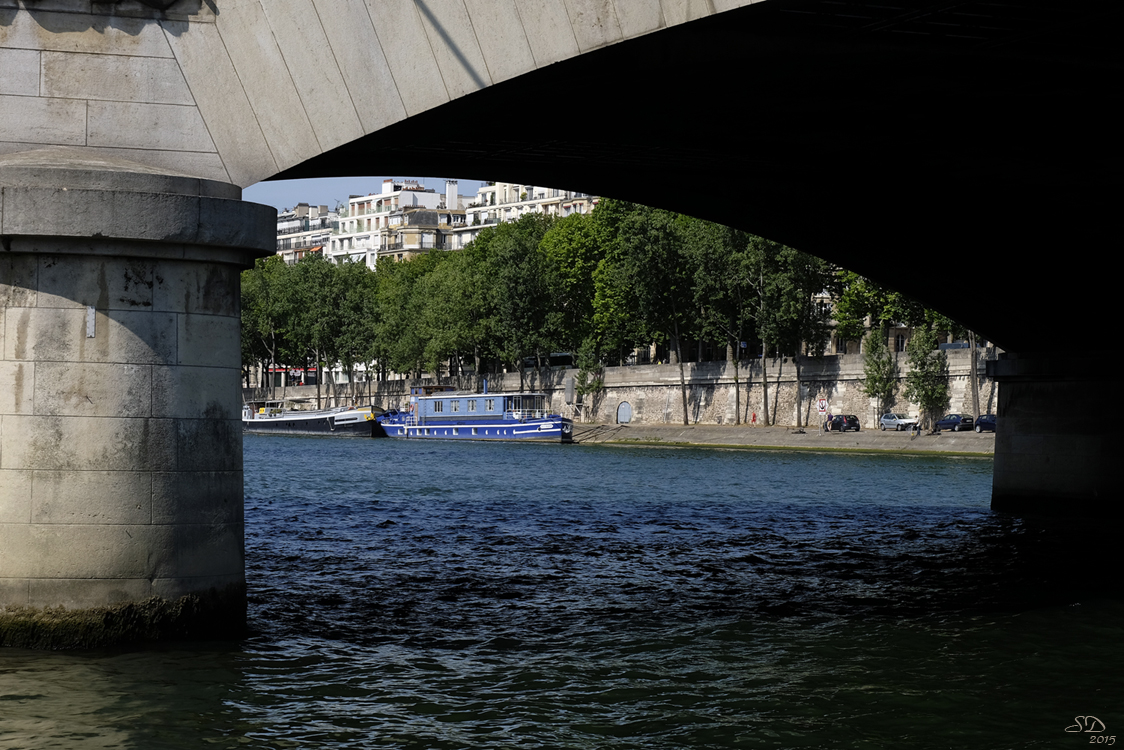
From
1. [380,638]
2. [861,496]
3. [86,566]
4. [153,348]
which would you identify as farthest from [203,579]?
[861,496]

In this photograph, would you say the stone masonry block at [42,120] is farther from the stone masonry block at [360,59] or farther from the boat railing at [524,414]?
the boat railing at [524,414]

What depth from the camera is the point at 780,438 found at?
6838 centimetres

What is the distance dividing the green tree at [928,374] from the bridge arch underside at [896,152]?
125ft

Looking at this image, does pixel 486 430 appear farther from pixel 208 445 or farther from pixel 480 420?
pixel 208 445

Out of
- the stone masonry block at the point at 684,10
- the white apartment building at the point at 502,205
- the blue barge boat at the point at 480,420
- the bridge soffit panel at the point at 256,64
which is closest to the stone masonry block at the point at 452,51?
the bridge soffit panel at the point at 256,64

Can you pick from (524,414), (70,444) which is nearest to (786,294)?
(524,414)

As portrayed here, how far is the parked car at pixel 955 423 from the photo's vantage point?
63.6 metres

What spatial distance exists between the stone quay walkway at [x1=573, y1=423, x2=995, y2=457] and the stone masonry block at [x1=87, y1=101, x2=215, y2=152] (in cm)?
4583

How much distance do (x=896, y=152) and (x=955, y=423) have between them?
46.4 m

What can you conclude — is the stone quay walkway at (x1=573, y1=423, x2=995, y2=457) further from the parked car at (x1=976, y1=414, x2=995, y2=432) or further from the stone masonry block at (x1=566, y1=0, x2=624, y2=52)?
the stone masonry block at (x1=566, y1=0, x2=624, y2=52)

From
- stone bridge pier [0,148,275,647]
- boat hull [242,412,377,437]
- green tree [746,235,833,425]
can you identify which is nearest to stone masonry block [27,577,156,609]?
stone bridge pier [0,148,275,647]

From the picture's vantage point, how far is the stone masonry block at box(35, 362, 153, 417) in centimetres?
1070

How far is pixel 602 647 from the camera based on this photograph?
13.3 metres

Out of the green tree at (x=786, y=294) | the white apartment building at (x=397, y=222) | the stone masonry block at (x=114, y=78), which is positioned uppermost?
the white apartment building at (x=397, y=222)
